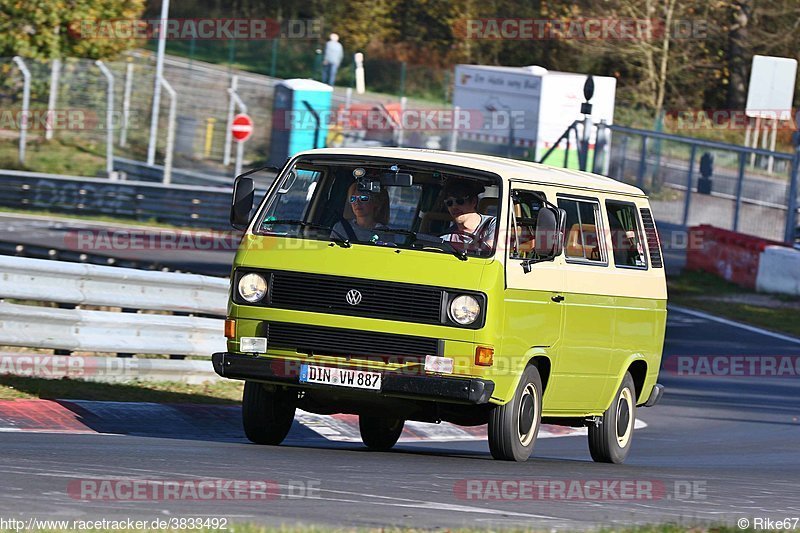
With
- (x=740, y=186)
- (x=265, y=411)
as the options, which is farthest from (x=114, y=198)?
(x=265, y=411)

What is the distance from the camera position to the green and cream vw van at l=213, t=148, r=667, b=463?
9.90 m

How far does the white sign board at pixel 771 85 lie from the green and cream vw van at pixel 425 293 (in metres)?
17.9

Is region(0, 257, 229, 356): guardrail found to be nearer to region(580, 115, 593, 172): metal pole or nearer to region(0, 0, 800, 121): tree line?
region(580, 115, 593, 172): metal pole

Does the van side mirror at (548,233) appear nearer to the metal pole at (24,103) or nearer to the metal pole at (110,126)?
the metal pole at (24,103)

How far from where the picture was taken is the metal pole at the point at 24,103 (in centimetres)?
3453

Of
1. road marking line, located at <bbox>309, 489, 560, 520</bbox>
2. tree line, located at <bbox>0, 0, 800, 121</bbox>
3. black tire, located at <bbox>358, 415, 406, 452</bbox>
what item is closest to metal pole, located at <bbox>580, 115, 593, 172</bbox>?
tree line, located at <bbox>0, 0, 800, 121</bbox>

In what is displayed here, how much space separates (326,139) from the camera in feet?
125

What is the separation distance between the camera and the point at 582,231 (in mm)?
11227

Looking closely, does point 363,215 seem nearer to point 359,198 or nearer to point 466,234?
point 359,198

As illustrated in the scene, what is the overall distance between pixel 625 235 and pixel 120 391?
444cm

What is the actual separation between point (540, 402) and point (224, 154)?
95.8 ft

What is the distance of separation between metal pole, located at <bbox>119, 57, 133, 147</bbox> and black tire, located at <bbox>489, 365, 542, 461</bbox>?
88.8 feet

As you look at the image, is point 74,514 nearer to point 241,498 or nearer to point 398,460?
point 241,498

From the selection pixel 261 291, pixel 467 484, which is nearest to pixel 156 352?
pixel 261 291
